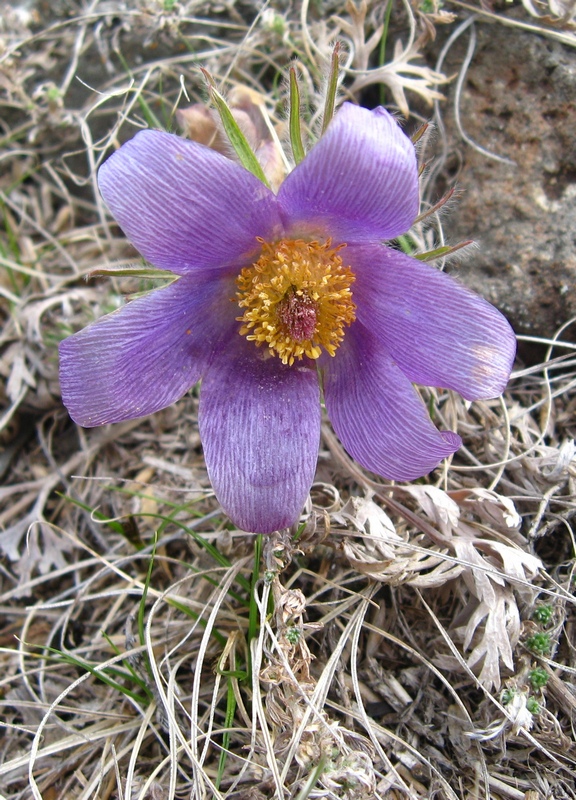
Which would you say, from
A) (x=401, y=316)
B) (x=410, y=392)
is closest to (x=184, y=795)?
(x=410, y=392)

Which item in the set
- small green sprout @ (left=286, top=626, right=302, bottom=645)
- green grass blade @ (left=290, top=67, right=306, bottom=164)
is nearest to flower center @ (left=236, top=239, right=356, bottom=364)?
green grass blade @ (left=290, top=67, right=306, bottom=164)

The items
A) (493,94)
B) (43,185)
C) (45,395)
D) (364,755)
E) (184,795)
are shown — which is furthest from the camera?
(43,185)

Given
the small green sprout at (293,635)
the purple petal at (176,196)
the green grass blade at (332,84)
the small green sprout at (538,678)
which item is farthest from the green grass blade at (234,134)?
the small green sprout at (538,678)

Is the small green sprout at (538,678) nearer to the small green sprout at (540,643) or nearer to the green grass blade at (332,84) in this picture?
the small green sprout at (540,643)

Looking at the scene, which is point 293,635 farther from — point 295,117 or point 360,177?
point 295,117

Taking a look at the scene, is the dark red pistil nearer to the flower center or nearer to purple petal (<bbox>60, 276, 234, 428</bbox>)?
the flower center

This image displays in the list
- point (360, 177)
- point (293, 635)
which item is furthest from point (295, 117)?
point (293, 635)

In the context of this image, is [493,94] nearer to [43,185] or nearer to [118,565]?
[43,185]
